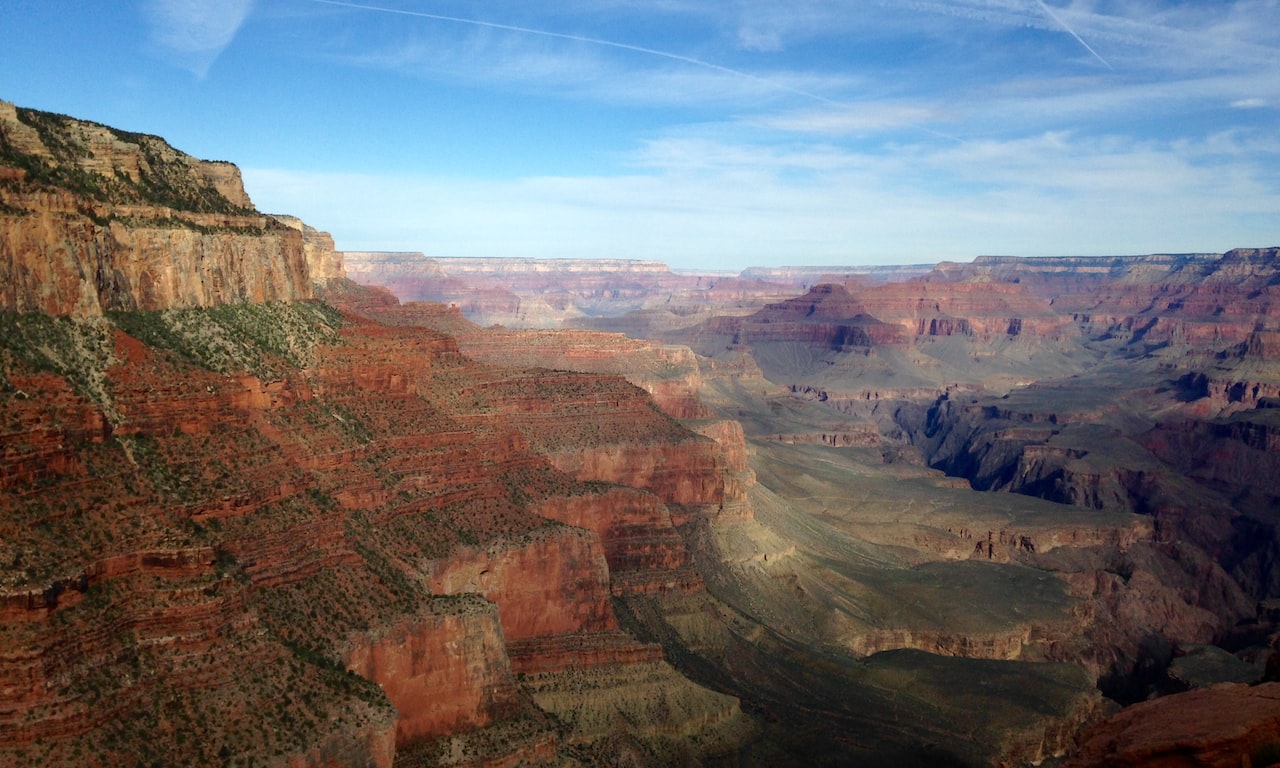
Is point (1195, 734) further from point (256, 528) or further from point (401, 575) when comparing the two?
point (401, 575)

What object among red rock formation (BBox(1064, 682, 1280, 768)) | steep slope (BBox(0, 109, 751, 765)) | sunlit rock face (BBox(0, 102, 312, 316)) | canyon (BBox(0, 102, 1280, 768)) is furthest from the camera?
sunlit rock face (BBox(0, 102, 312, 316))

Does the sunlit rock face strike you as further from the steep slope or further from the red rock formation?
the red rock formation

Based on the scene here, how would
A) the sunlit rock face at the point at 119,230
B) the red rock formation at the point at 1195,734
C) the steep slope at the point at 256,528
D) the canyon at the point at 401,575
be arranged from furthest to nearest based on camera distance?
the sunlit rock face at the point at 119,230 < the canyon at the point at 401,575 < the steep slope at the point at 256,528 < the red rock formation at the point at 1195,734

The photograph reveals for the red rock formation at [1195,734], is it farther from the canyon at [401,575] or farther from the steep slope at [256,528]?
the steep slope at [256,528]

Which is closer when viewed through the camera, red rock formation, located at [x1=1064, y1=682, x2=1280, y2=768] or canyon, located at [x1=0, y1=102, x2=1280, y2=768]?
red rock formation, located at [x1=1064, y1=682, x2=1280, y2=768]

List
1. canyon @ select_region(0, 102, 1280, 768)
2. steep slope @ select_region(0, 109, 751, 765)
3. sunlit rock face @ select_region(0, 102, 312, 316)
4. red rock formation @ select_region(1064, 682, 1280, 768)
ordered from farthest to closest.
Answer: sunlit rock face @ select_region(0, 102, 312, 316) < canyon @ select_region(0, 102, 1280, 768) < steep slope @ select_region(0, 109, 751, 765) < red rock formation @ select_region(1064, 682, 1280, 768)

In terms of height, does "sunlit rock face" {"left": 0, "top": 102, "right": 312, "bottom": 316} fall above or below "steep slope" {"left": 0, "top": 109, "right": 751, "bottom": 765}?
above

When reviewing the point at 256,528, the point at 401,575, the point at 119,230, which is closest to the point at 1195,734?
the point at 256,528

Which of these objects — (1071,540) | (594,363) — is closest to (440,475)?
(594,363)

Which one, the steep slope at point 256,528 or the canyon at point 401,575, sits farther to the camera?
the canyon at point 401,575

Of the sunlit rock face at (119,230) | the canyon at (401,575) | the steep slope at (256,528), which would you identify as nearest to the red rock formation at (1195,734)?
the canyon at (401,575)

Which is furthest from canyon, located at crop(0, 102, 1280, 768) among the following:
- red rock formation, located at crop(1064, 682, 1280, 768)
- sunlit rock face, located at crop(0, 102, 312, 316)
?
sunlit rock face, located at crop(0, 102, 312, 316)
